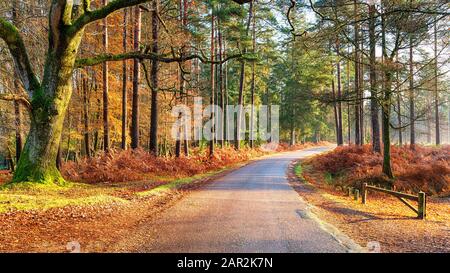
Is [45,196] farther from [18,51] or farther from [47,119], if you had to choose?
[18,51]

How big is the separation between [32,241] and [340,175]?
1825cm

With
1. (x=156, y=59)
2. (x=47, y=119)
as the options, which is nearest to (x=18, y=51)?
(x=47, y=119)

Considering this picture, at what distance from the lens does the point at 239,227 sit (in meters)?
7.05

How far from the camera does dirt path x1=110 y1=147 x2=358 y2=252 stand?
18.9 ft

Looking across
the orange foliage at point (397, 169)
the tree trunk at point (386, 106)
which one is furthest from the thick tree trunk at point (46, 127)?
the orange foliage at point (397, 169)

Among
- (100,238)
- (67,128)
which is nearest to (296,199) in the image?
(100,238)

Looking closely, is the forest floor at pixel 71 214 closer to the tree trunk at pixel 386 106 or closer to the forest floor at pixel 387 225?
the forest floor at pixel 387 225

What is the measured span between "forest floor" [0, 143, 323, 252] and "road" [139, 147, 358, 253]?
81 centimetres

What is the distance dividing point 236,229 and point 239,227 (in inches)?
7.3

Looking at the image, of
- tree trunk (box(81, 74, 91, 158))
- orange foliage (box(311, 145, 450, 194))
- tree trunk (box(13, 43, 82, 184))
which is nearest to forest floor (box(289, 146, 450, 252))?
orange foliage (box(311, 145, 450, 194))

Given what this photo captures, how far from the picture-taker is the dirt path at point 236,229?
18.9 ft

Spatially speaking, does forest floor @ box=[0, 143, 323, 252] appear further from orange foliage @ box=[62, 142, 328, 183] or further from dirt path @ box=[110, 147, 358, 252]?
orange foliage @ box=[62, 142, 328, 183]

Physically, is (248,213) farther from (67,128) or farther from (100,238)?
(67,128)

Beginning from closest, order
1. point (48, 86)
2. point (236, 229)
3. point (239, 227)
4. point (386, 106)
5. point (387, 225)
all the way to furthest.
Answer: point (236, 229) → point (239, 227) → point (387, 225) → point (48, 86) → point (386, 106)
